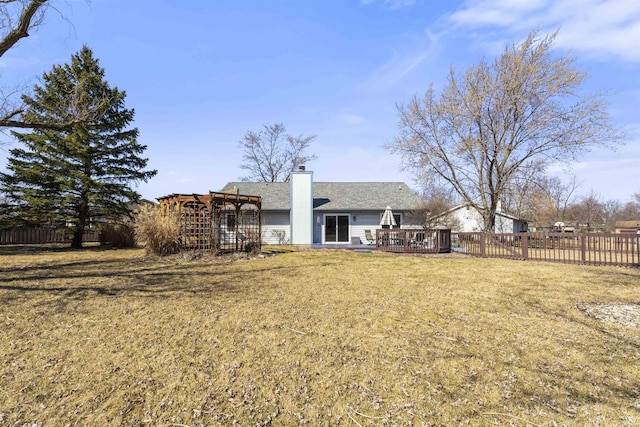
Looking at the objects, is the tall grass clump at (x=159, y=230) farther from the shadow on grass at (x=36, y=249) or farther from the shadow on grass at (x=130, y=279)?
the shadow on grass at (x=36, y=249)

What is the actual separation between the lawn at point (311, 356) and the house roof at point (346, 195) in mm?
13199

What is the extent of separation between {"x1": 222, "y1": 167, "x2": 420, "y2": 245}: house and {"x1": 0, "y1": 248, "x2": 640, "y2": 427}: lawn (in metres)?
12.5

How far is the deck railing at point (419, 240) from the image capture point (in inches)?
570

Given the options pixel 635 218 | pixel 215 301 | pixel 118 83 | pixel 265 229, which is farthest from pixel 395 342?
pixel 635 218

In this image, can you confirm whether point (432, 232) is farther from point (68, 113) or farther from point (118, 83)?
point (118, 83)

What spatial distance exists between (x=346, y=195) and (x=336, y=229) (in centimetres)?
284

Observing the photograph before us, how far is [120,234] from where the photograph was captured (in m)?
16.3

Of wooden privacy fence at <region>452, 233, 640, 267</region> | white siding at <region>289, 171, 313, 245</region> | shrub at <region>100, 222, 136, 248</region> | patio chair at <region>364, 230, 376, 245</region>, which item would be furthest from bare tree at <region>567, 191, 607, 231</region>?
shrub at <region>100, 222, 136, 248</region>

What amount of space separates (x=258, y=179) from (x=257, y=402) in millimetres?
33314

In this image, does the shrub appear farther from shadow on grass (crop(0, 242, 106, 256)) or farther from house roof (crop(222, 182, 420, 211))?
house roof (crop(222, 182, 420, 211))

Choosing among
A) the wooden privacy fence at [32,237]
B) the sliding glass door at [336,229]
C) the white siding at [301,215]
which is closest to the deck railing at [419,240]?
the sliding glass door at [336,229]

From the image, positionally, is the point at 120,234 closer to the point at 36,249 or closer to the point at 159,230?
the point at 36,249

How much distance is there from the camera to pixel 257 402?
2.64 m

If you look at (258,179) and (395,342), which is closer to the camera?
(395,342)
